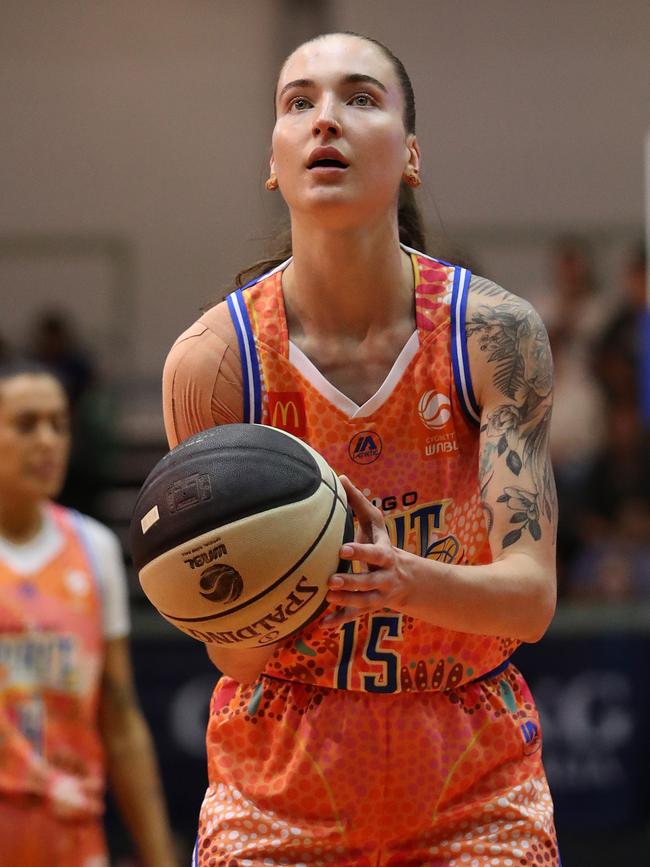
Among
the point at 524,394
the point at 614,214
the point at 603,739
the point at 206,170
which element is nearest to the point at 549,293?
the point at 614,214

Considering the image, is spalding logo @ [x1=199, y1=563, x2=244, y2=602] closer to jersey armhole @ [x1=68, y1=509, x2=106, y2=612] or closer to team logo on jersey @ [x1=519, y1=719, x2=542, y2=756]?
team logo on jersey @ [x1=519, y1=719, x2=542, y2=756]

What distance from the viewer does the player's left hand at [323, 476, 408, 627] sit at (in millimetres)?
2453

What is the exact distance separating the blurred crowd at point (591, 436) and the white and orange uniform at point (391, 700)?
5.52 m

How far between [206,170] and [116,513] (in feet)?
10.6

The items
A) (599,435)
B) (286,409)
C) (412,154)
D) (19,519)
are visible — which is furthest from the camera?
(599,435)

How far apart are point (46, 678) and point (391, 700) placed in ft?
7.89

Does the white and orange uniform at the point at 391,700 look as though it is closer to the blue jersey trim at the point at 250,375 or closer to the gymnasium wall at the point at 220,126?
the blue jersey trim at the point at 250,375

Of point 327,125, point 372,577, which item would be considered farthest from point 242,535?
point 327,125

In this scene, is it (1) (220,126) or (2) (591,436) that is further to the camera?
(1) (220,126)

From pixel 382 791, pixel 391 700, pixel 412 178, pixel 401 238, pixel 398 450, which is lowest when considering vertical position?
pixel 382 791

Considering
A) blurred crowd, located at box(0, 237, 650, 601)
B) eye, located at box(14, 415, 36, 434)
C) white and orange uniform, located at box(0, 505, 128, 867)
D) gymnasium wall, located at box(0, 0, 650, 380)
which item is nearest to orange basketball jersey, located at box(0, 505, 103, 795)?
white and orange uniform, located at box(0, 505, 128, 867)

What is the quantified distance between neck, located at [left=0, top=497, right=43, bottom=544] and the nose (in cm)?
291

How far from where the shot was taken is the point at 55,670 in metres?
5.16

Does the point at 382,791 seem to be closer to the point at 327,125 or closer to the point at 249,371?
the point at 249,371
